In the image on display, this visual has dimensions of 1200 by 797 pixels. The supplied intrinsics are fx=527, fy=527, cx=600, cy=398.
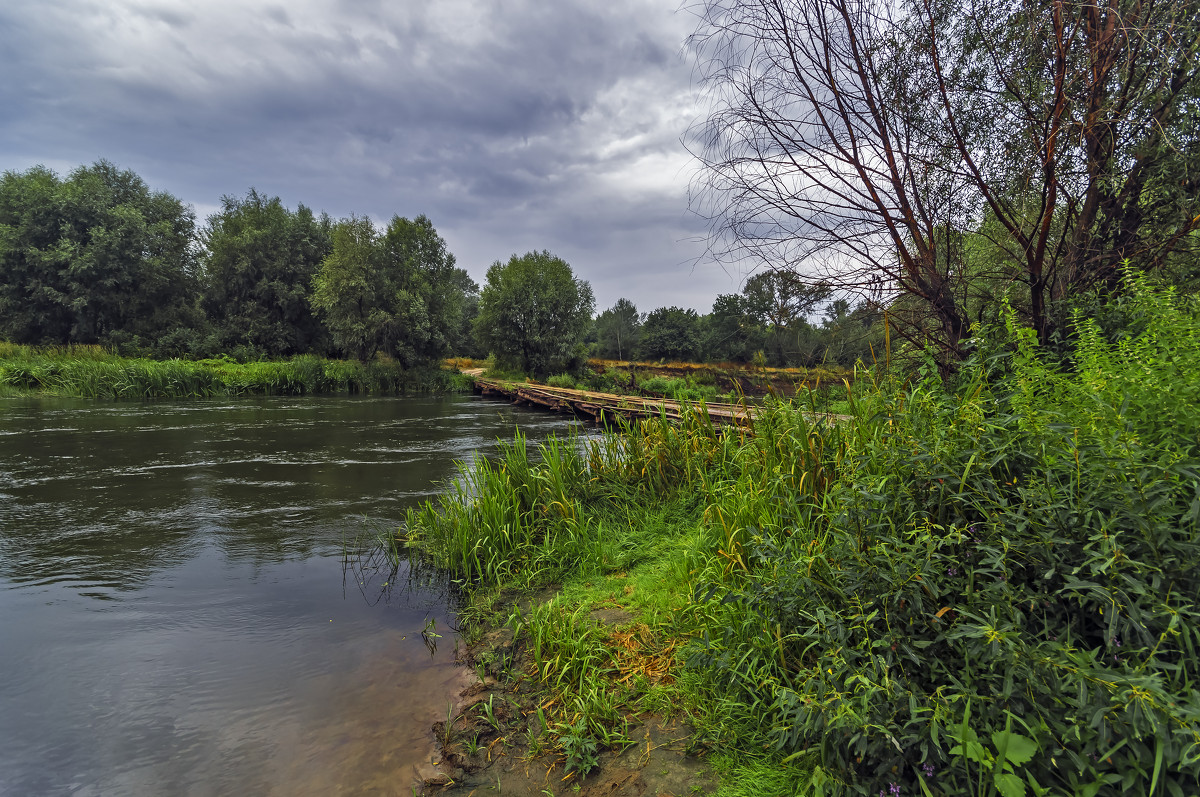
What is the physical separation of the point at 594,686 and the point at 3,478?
11.5 meters

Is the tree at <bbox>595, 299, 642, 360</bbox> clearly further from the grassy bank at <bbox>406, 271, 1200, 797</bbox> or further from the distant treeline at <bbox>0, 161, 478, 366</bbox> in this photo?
the grassy bank at <bbox>406, 271, 1200, 797</bbox>

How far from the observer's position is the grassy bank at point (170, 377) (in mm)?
21734

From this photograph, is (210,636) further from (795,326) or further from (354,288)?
(354,288)

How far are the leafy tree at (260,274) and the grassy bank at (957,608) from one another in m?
41.6

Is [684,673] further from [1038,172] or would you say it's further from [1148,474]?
[1038,172]

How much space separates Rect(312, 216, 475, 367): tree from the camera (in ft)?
105

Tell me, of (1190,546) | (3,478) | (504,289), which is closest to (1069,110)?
(1190,546)

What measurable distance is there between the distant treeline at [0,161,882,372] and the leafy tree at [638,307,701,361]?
744 inches

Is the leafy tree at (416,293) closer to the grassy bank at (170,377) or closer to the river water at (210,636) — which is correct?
the grassy bank at (170,377)

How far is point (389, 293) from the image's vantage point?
3353 cm

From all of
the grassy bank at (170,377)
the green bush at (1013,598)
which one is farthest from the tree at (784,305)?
the grassy bank at (170,377)

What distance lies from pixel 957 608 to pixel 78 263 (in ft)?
137

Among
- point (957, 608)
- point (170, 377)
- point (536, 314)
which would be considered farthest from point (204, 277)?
point (957, 608)

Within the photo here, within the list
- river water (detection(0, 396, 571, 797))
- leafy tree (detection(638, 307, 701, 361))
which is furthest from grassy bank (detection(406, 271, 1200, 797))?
leafy tree (detection(638, 307, 701, 361))
